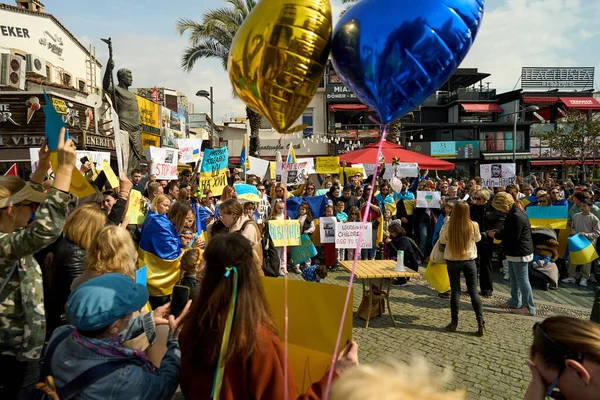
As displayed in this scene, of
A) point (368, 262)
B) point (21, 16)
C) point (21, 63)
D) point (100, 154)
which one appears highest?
point (21, 16)

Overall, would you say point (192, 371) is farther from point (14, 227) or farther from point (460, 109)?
point (460, 109)

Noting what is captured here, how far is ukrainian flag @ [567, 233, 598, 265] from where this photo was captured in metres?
7.02

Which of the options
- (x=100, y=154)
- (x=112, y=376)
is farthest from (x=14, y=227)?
(x=100, y=154)

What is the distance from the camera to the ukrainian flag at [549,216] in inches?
298

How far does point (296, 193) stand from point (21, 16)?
735 inches

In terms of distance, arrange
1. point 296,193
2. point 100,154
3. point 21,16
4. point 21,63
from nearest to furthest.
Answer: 1. point 100,154
2. point 296,193
3. point 21,63
4. point 21,16

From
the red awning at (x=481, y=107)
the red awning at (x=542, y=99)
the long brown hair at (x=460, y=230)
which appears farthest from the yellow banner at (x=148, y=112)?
the red awning at (x=542, y=99)

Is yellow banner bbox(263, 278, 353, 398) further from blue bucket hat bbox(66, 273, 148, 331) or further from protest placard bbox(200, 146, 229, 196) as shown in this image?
protest placard bbox(200, 146, 229, 196)

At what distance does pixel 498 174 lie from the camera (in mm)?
11266

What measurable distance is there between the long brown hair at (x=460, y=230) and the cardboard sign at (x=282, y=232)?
3.31 metres

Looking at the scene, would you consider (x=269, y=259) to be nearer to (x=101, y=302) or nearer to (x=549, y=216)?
(x=101, y=302)

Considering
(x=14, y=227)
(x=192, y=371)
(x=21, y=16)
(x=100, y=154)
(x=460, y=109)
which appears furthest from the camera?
(x=460, y=109)

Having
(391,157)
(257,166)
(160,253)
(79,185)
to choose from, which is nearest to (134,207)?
(160,253)

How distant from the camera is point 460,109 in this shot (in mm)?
34938
